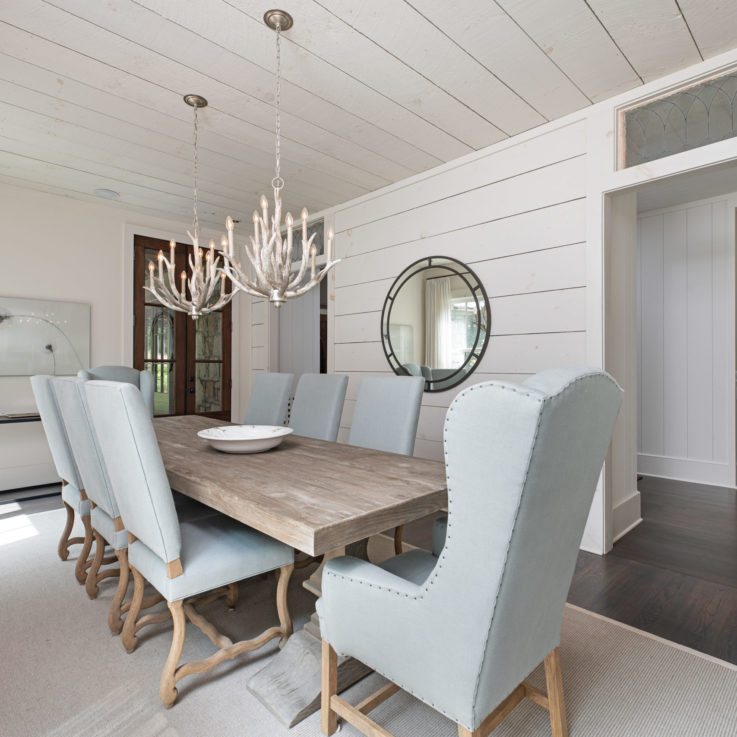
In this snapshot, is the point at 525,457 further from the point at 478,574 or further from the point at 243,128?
the point at 243,128

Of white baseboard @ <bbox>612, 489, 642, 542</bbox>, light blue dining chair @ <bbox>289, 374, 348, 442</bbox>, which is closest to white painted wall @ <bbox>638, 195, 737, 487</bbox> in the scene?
white baseboard @ <bbox>612, 489, 642, 542</bbox>

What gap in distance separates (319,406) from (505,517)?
2052 millimetres

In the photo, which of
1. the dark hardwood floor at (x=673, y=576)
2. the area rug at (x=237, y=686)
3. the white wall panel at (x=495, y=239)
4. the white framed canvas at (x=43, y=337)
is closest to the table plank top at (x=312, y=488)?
the area rug at (x=237, y=686)

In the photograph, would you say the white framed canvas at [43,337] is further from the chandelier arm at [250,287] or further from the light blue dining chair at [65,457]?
the chandelier arm at [250,287]

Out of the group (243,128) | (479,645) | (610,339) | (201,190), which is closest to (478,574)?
(479,645)

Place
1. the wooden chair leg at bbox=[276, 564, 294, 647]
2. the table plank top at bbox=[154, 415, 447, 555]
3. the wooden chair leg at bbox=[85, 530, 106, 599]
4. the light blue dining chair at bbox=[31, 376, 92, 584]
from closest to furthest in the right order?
the table plank top at bbox=[154, 415, 447, 555]
the wooden chair leg at bbox=[276, 564, 294, 647]
the wooden chair leg at bbox=[85, 530, 106, 599]
the light blue dining chair at bbox=[31, 376, 92, 584]

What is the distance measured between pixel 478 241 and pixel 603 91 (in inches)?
41.2

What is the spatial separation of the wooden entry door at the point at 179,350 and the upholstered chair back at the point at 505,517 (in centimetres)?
427

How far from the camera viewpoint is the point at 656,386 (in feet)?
14.6

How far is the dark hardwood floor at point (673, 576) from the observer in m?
1.92

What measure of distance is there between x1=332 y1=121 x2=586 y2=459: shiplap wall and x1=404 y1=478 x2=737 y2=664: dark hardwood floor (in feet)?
3.77

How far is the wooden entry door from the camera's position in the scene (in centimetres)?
456

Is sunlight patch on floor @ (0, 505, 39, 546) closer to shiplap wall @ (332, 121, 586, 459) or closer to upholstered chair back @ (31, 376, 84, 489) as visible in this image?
upholstered chair back @ (31, 376, 84, 489)

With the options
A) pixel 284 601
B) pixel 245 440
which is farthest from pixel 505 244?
pixel 284 601
